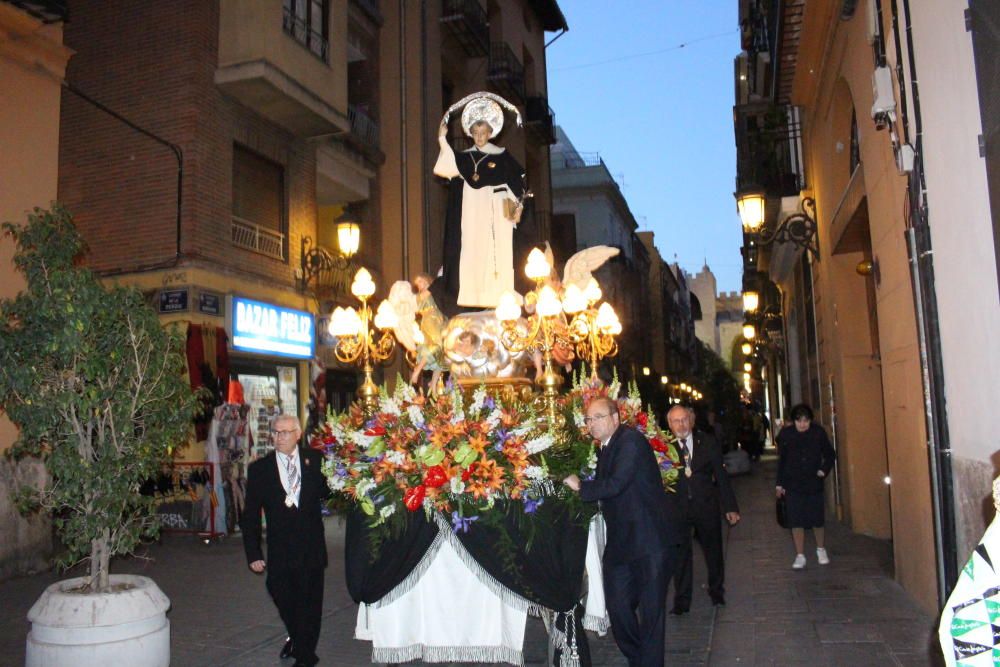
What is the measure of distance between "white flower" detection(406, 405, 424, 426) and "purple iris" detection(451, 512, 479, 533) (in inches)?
27.8

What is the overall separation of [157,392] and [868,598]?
702cm

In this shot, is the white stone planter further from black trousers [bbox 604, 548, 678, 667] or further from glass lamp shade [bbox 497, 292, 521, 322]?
glass lamp shade [bbox 497, 292, 521, 322]

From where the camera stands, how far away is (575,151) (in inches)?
1997

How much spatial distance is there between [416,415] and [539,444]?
92 centimetres

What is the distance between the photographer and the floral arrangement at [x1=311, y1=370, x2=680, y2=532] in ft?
20.1

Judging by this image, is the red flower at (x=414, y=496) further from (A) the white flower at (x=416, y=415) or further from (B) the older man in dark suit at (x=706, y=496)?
(B) the older man in dark suit at (x=706, y=496)

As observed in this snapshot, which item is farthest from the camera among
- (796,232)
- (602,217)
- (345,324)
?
(602,217)

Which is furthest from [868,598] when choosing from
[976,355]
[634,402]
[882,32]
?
[882,32]

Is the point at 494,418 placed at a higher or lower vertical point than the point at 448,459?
higher

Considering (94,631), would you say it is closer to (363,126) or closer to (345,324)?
(345,324)

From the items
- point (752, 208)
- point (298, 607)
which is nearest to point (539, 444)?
point (298, 607)

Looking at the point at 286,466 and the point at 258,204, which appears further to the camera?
the point at 258,204

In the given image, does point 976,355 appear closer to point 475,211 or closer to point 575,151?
point 475,211

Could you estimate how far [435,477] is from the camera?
6.11m
